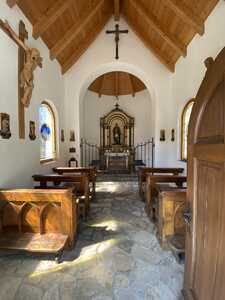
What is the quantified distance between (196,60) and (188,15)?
0.95 metres

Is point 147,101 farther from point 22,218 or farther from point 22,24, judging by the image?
point 22,218

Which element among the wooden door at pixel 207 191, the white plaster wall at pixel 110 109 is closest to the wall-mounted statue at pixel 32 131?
the wooden door at pixel 207 191

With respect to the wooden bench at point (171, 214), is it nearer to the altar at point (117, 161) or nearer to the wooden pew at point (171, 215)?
the wooden pew at point (171, 215)

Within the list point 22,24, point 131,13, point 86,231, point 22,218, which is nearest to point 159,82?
point 131,13

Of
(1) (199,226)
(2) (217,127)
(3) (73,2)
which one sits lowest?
(1) (199,226)

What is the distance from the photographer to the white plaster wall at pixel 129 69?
6527 mm

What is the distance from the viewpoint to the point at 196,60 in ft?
15.3

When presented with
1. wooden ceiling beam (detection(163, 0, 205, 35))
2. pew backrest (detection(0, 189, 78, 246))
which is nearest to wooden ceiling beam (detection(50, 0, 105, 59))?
wooden ceiling beam (detection(163, 0, 205, 35))

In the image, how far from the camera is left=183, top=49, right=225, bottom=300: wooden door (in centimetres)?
111

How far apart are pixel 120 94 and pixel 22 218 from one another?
7.96 meters

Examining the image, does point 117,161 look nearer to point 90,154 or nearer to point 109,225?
point 90,154

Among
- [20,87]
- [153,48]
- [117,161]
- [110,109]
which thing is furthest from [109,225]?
[110,109]

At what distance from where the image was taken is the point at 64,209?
271 centimetres

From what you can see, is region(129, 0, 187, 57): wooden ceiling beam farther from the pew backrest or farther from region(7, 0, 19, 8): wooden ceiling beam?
the pew backrest
